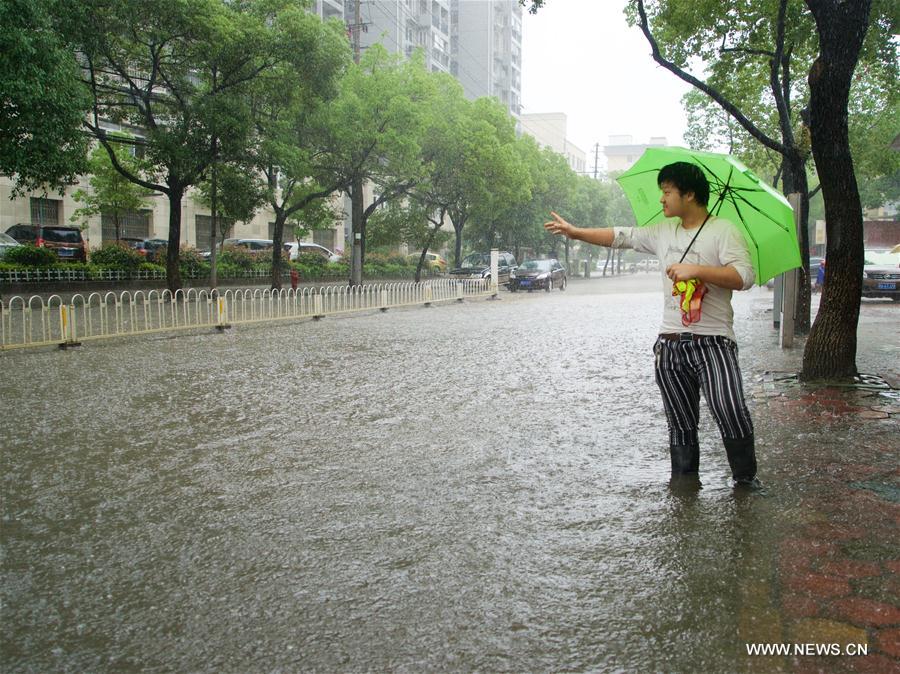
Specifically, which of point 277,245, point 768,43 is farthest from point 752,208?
point 277,245

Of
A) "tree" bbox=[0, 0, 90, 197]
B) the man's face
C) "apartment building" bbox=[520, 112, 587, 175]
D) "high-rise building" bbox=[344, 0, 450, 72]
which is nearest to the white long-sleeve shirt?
the man's face

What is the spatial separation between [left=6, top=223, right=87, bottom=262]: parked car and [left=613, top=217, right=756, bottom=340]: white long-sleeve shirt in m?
23.5

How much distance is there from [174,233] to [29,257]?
4.76m

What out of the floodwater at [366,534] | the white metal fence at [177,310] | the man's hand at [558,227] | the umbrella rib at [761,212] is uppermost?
the umbrella rib at [761,212]

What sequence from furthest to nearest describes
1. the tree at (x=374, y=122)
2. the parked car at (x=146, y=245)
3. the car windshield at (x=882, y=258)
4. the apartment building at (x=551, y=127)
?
the apartment building at (x=551, y=127), the parked car at (x=146, y=245), the car windshield at (x=882, y=258), the tree at (x=374, y=122)

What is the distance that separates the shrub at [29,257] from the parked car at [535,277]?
56.5 ft

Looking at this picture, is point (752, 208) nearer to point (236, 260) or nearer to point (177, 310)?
point (177, 310)

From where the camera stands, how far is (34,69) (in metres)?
12.8

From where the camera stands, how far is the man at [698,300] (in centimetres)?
401

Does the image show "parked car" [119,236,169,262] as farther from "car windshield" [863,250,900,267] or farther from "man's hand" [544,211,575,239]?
"man's hand" [544,211,575,239]

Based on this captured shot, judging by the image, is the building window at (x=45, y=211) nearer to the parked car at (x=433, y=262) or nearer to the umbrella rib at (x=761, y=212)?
the parked car at (x=433, y=262)

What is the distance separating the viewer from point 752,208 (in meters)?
4.23

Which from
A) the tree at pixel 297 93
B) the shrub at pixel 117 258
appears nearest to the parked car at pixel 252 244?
the shrub at pixel 117 258

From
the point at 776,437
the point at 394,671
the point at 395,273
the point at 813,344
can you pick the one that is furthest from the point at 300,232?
the point at 394,671
